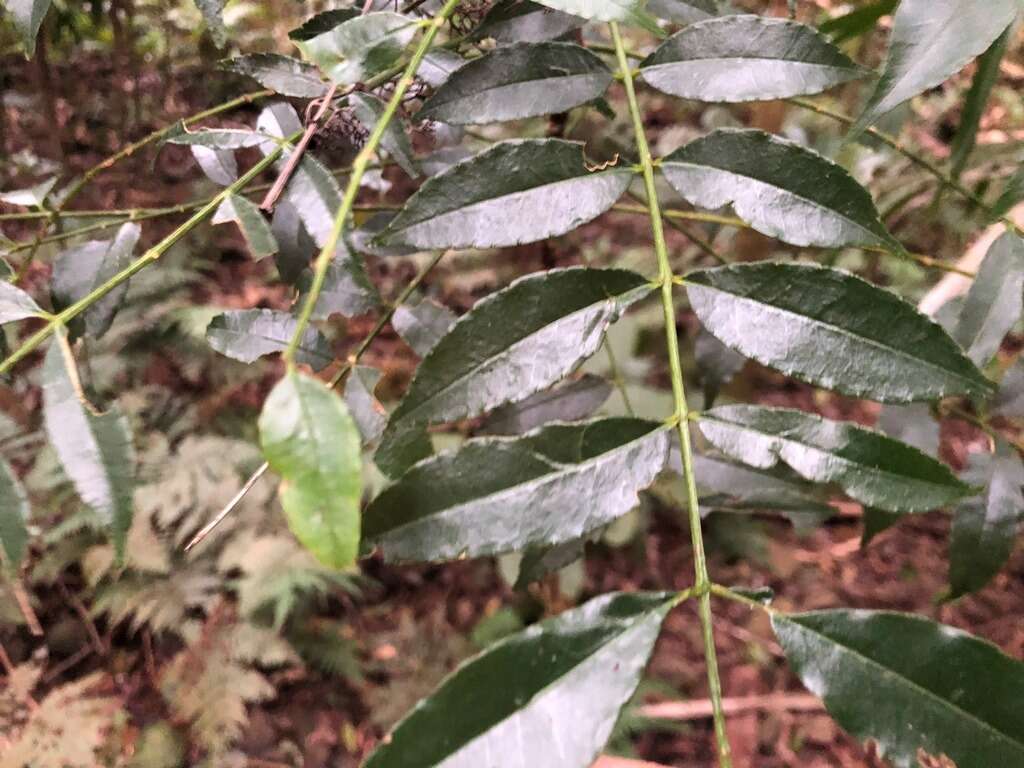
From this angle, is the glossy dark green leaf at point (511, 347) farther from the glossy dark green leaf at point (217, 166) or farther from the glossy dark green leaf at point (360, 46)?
the glossy dark green leaf at point (217, 166)

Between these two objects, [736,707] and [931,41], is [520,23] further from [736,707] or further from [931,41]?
[736,707]

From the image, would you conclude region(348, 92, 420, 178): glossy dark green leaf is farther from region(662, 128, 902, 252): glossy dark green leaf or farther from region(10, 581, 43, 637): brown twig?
region(10, 581, 43, 637): brown twig

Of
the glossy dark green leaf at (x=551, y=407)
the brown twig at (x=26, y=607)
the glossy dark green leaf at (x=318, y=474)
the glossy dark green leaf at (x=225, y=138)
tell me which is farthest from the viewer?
the brown twig at (x=26, y=607)

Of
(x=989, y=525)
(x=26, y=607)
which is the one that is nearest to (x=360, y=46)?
(x=989, y=525)

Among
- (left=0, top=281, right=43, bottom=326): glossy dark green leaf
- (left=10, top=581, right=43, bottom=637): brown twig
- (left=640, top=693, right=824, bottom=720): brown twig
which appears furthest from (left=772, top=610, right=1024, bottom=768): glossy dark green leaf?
(left=10, top=581, right=43, bottom=637): brown twig

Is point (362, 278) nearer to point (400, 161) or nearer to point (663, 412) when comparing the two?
point (400, 161)

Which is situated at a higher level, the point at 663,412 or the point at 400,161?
the point at 400,161

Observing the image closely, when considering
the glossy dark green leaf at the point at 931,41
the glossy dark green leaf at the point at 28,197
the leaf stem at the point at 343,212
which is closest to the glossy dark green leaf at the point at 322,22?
the leaf stem at the point at 343,212

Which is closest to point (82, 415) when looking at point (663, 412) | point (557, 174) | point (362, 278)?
point (362, 278)
